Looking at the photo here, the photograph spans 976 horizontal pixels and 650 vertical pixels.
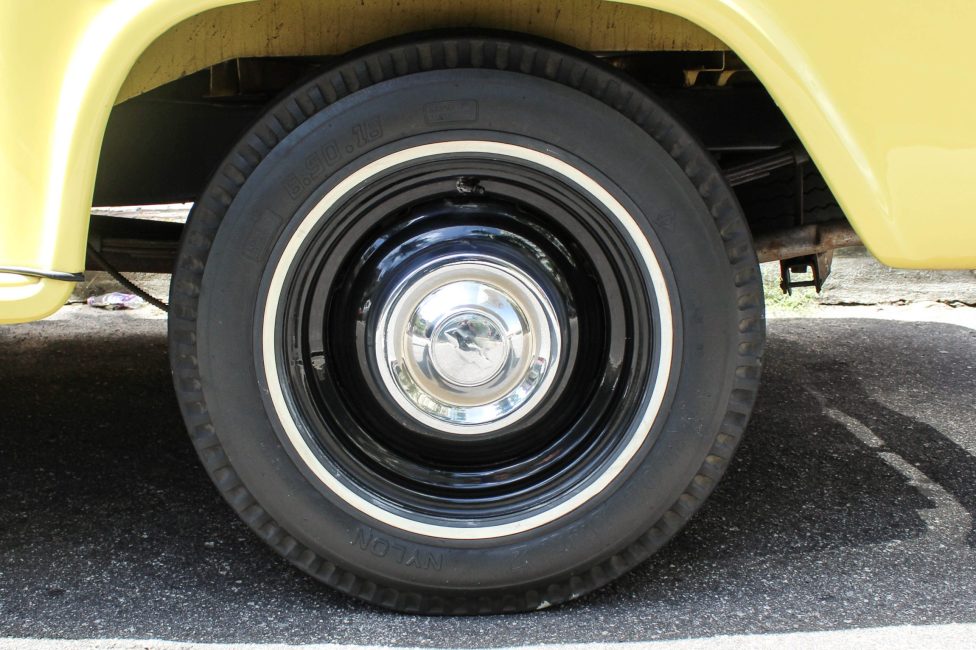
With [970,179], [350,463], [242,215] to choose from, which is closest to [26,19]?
[242,215]

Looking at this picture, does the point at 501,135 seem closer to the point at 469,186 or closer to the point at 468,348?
the point at 469,186

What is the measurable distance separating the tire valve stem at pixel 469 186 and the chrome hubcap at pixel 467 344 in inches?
5.1

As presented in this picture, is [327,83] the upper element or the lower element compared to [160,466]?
upper

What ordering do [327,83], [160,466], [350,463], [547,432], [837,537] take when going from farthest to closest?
[160,466], [837,537], [547,432], [350,463], [327,83]

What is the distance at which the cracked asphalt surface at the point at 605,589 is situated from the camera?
1.51 m

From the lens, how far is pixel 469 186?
5.22 feet

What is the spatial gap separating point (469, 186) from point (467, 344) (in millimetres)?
297

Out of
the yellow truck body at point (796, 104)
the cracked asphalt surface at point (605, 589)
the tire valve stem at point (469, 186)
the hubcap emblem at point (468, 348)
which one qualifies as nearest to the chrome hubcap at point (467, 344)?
the hubcap emblem at point (468, 348)

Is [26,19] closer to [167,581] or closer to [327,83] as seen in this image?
[327,83]

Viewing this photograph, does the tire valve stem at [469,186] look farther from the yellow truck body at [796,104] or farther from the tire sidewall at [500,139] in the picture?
the yellow truck body at [796,104]

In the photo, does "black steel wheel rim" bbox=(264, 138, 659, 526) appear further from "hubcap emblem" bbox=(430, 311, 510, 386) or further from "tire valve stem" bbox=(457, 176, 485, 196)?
"hubcap emblem" bbox=(430, 311, 510, 386)

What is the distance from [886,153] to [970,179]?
14 centimetres

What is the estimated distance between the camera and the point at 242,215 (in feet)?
4.77

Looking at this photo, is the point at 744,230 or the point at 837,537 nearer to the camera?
the point at 744,230
